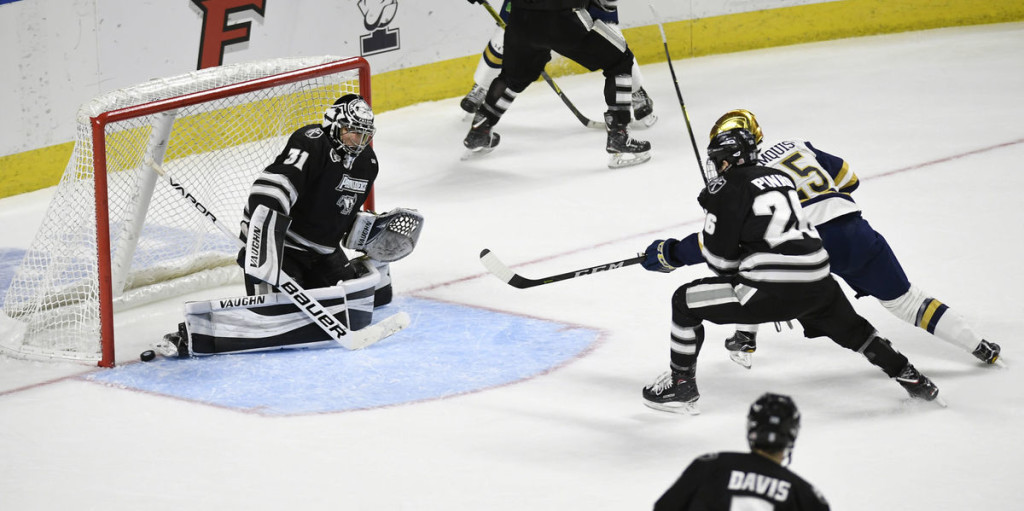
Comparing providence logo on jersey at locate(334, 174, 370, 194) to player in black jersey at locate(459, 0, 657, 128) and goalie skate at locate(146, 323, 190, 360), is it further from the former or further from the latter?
player in black jersey at locate(459, 0, 657, 128)

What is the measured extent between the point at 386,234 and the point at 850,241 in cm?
170

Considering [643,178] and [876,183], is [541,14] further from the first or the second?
[876,183]

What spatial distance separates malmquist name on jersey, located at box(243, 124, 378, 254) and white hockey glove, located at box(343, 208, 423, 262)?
11 centimetres

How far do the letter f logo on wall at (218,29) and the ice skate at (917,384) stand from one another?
4176mm

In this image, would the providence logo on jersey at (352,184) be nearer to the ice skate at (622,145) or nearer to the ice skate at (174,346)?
the ice skate at (174,346)

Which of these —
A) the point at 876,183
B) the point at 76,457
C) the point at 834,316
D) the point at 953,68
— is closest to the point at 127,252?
the point at 76,457

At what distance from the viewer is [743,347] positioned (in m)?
4.02

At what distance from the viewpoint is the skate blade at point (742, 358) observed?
399 centimetres

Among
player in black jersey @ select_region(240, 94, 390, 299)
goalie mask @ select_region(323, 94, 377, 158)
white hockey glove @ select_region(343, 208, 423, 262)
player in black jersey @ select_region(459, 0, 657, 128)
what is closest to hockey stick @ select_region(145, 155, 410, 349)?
player in black jersey @ select_region(240, 94, 390, 299)

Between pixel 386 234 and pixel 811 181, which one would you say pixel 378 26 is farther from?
pixel 811 181

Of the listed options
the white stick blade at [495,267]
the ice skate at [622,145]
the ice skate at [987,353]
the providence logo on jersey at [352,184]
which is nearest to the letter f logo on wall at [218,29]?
the ice skate at [622,145]

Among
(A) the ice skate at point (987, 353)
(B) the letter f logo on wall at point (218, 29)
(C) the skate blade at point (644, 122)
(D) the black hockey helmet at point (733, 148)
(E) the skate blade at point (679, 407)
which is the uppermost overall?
(B) the letter f logo on wall at point (218, 29)

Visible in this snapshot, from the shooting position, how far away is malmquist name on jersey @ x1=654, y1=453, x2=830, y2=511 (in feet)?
6.55

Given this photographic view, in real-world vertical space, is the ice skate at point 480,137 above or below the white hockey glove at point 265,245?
above
